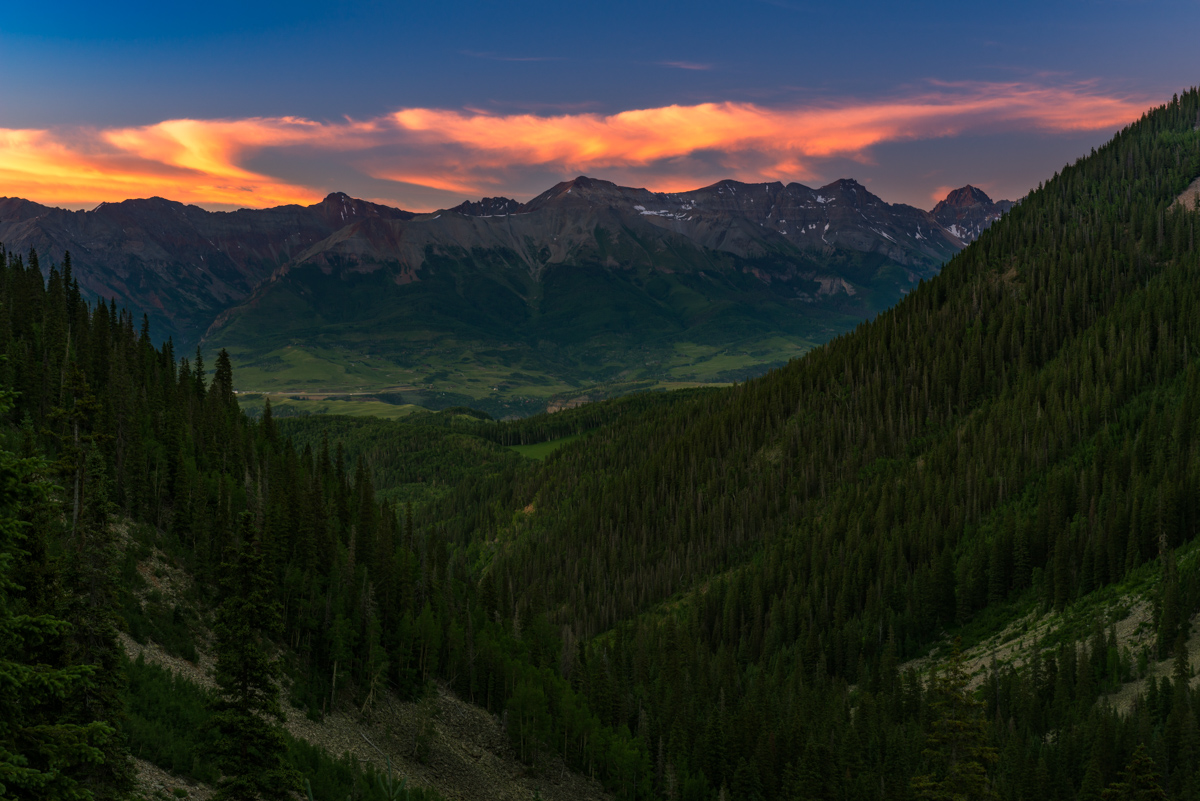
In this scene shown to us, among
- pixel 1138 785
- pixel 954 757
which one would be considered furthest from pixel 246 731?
pixel 1138 785

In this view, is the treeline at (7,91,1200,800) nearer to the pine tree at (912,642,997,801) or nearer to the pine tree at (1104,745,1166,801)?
the pine tree at (912,642,997,801)

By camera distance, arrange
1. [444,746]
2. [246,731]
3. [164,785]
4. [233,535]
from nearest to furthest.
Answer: [246,731] < [164,785] < [233,535] < [444,746]

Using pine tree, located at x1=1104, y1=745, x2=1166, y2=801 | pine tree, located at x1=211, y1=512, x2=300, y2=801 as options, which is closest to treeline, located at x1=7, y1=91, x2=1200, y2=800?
pine tree, located at x1=1104, y1=745, x2=1166, y2=801

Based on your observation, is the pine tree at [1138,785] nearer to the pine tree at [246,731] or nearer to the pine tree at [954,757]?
the pine tree at [954,757]

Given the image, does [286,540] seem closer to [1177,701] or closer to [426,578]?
[426,578]

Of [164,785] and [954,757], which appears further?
[954,757]

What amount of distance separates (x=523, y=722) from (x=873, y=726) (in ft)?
169

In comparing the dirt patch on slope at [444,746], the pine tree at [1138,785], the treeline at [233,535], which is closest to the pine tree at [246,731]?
the treeline at [233,535]

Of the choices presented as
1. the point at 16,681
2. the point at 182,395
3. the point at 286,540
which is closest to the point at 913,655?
the point at 286,540

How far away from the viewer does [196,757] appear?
2165 inches

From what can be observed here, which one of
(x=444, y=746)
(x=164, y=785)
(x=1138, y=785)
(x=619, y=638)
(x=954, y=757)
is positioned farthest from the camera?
(x=619, y=638)

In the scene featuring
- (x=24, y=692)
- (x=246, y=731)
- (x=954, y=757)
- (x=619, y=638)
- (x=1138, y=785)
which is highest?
(x=24, y=692)

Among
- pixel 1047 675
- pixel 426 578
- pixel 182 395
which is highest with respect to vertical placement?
pixel 182 395

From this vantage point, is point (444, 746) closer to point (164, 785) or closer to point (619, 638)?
point (164, 785)
